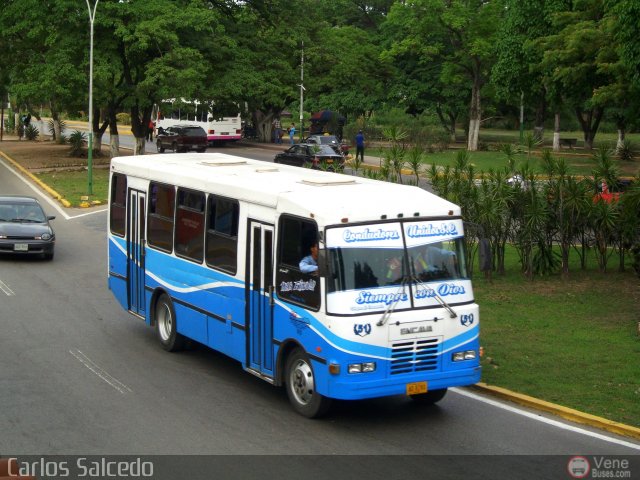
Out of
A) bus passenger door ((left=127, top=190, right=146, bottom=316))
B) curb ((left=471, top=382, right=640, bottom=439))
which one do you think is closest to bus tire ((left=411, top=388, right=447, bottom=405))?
curb ((left=471, top=382, right=640, bottom=439))

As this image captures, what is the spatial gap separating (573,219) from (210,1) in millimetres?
37013

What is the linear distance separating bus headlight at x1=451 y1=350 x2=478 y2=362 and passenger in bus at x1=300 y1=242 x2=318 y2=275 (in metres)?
1.96

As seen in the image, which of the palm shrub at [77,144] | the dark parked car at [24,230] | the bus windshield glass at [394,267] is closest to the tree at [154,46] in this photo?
the palm shrub at [77,144]

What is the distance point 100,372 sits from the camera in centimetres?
1407

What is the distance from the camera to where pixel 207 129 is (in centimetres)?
6650

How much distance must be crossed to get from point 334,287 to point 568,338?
6258 mm

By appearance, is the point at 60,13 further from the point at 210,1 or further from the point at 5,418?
the point at 5,418

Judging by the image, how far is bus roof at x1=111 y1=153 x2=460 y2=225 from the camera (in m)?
11.5

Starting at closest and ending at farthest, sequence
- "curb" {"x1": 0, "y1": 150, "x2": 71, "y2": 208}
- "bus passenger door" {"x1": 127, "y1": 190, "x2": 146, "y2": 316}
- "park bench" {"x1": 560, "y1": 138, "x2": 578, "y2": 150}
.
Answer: "bus passenger door" {"x1": 127, "y1": 190, "x2": 146, "y2": 316}
"curb" {"x1": 0, "y1": 150, "x2": 71, "y2": 208}
"park bench" {"x1": 560, "y1": 138, "x2": 578, "y2": 150}

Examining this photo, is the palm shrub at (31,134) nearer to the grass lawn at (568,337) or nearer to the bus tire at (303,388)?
the grass lawn at (568,337)

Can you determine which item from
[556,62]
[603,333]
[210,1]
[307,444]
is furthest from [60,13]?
[307,444]

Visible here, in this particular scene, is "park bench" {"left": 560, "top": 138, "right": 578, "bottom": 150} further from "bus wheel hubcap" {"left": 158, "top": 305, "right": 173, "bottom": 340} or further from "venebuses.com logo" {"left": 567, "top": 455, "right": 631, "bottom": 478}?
"venebuses.com logo" {"left": 567, "top": 455, "right": 631, "bottom": 478}

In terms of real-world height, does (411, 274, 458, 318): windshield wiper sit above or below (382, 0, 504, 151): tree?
below

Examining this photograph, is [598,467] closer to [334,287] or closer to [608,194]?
[334,287]
